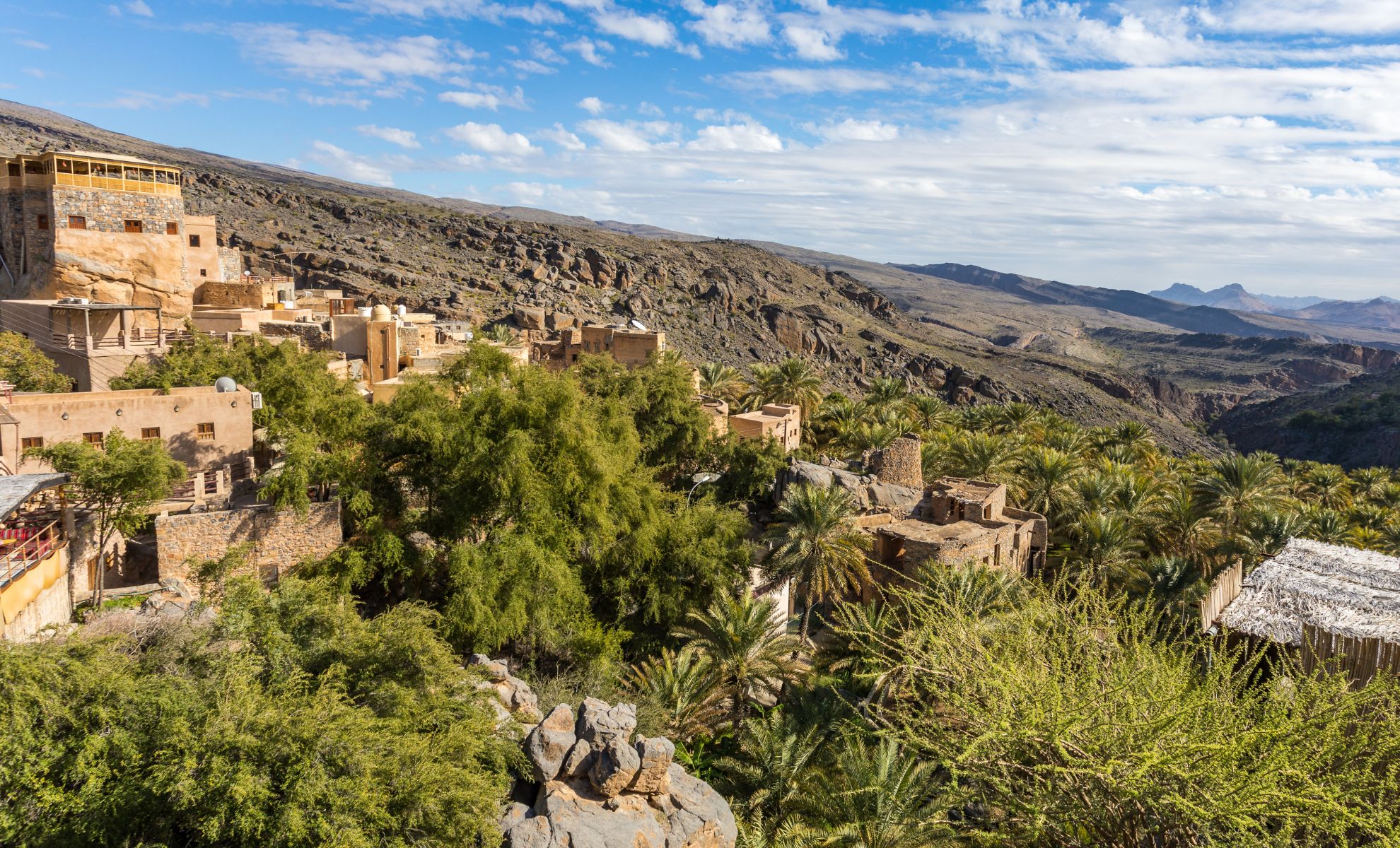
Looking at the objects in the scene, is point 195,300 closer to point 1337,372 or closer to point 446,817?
point 446,817

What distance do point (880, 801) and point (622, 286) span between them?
8342 cm

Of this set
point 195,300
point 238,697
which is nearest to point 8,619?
point 238,697

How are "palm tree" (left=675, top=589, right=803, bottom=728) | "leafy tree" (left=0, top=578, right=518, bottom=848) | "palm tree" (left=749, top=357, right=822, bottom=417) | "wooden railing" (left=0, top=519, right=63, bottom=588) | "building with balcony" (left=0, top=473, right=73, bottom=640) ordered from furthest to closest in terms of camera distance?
"palm tree" (left=749, top=357, right=822, bottom=417) → "palm tree" (left=675, top=589, right=803, bottom=728) → "wooden railing" (left=0, top=519, right=63, bottom=588) → "building with balcony" (left=0, top=473, right=73, bottom=640) → "leafy tree" (left=0, top=578, right=518, bottom=848)

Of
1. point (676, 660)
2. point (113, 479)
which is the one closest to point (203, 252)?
point (113, 479)

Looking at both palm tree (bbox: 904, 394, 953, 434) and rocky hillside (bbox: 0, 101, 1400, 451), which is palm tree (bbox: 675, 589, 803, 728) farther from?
rocky hillside (bbox: 0, 101, 1400, 451)

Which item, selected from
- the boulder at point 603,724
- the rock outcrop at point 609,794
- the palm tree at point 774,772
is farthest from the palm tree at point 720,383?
the rock outcrop at point 609,794

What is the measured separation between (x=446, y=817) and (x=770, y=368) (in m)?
32.1

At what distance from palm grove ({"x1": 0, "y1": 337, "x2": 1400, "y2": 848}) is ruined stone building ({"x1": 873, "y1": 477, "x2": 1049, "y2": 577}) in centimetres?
112

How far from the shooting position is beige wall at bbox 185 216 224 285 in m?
33.0

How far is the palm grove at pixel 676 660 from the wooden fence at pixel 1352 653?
889 millimetres

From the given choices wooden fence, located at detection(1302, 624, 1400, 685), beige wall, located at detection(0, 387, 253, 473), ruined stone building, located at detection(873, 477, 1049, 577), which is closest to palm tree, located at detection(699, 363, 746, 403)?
ruined stone building, located at detection(873, 477, 1049, 577)

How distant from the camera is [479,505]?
58.9 ft

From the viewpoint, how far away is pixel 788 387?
123 ft

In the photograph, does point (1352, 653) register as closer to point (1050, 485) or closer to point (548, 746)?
point (548, 746)
